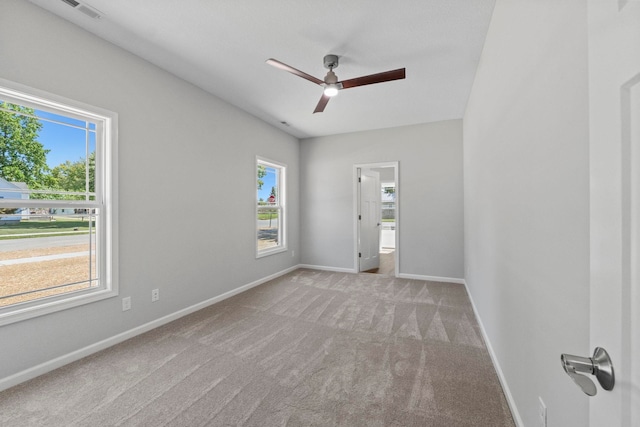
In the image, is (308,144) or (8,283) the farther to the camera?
(308,144)

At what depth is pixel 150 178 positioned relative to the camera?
2.76 meters

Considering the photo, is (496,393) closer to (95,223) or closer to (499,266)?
(499,266)

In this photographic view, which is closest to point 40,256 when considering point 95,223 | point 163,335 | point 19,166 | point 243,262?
point 95,223

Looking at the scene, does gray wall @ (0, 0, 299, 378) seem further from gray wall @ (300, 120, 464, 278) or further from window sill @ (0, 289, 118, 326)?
gray wall @ (300, 120, 464, 278)

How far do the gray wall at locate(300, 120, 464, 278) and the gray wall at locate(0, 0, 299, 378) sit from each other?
1537 mm

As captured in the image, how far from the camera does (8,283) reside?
6.48 feet

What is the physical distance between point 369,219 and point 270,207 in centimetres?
204

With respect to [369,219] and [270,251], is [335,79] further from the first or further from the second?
[369,219]

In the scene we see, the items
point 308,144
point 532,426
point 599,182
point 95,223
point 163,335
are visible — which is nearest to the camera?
point 599,182

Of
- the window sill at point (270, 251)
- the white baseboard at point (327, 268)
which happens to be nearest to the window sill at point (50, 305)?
the window sill at point (270, 251)

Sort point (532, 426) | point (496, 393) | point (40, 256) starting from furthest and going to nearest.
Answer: point (40, 256) < point (496, 393) < point (532, 426)

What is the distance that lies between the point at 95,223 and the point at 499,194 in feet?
11.0

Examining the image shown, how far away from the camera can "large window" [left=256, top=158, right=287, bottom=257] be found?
4578mm

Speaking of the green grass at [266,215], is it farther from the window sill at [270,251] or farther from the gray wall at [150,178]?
the window sill at [270,251]
